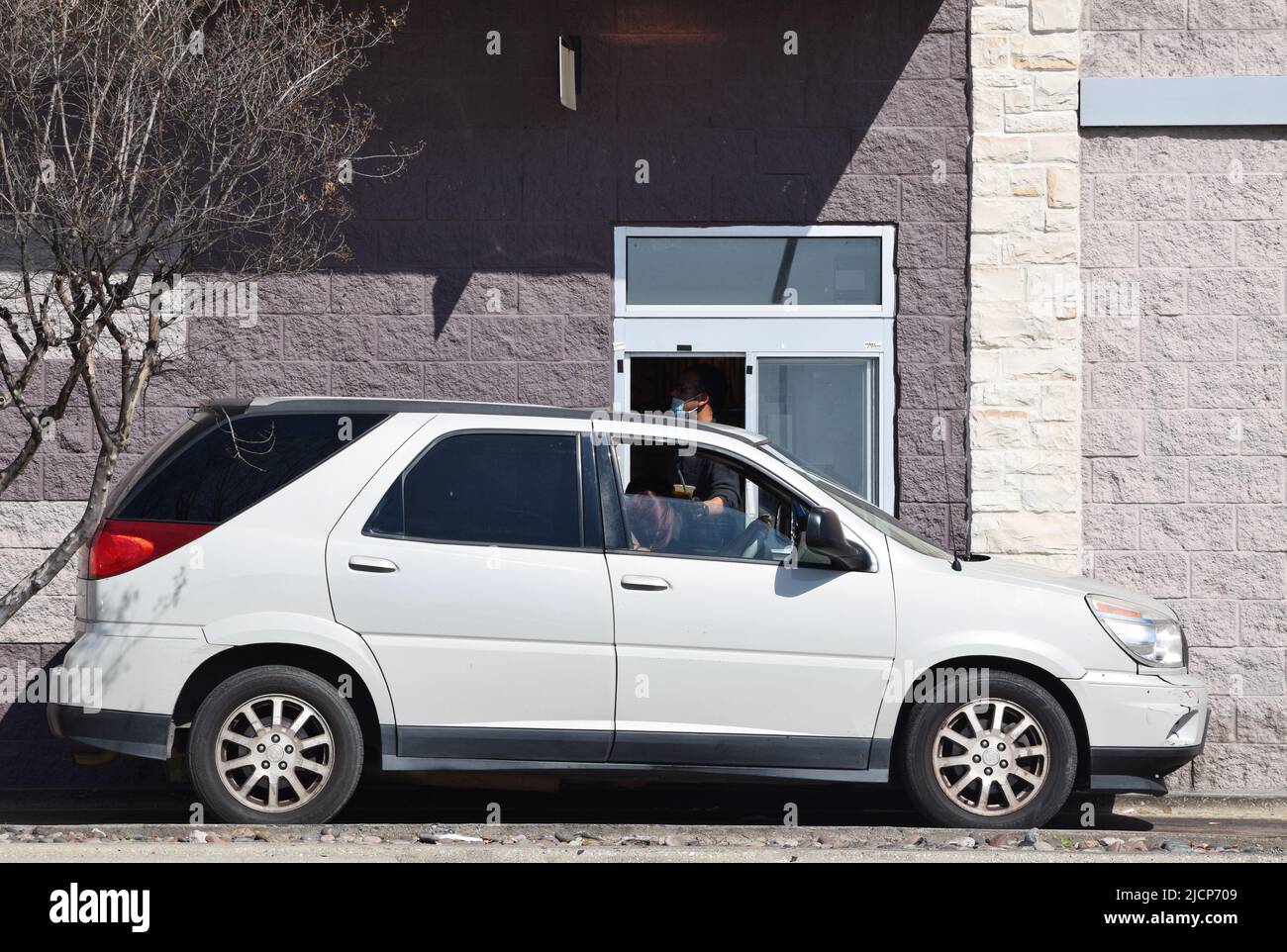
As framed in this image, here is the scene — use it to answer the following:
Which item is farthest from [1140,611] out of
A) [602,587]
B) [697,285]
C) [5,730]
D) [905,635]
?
[5,730]

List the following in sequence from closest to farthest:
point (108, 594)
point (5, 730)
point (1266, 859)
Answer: point (1266, 859) → point (108, 594) → point (5, 730)

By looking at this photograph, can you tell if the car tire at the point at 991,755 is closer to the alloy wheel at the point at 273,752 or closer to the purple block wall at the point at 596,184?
the alloy wheel at the point at 273,752

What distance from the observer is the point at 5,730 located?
27.7ft

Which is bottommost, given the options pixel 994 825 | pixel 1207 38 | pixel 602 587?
pixel 994 825

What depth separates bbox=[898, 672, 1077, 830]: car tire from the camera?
611 centimetres

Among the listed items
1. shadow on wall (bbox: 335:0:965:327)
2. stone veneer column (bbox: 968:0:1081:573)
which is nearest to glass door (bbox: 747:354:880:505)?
stone veneer column (bbox: 968:0:1081:573)

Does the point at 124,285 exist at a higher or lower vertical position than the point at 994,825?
higher

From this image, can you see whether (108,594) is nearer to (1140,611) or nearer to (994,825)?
(994,825)

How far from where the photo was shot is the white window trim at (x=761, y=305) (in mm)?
8898

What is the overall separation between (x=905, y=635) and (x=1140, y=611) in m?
1.15

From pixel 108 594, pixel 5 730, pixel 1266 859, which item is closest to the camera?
pixel 1266 859

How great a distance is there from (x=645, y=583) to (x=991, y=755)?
5.54 feet

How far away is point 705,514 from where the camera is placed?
20.4 ft

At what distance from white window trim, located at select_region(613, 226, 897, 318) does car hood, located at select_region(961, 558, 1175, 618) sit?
2.65 meters
